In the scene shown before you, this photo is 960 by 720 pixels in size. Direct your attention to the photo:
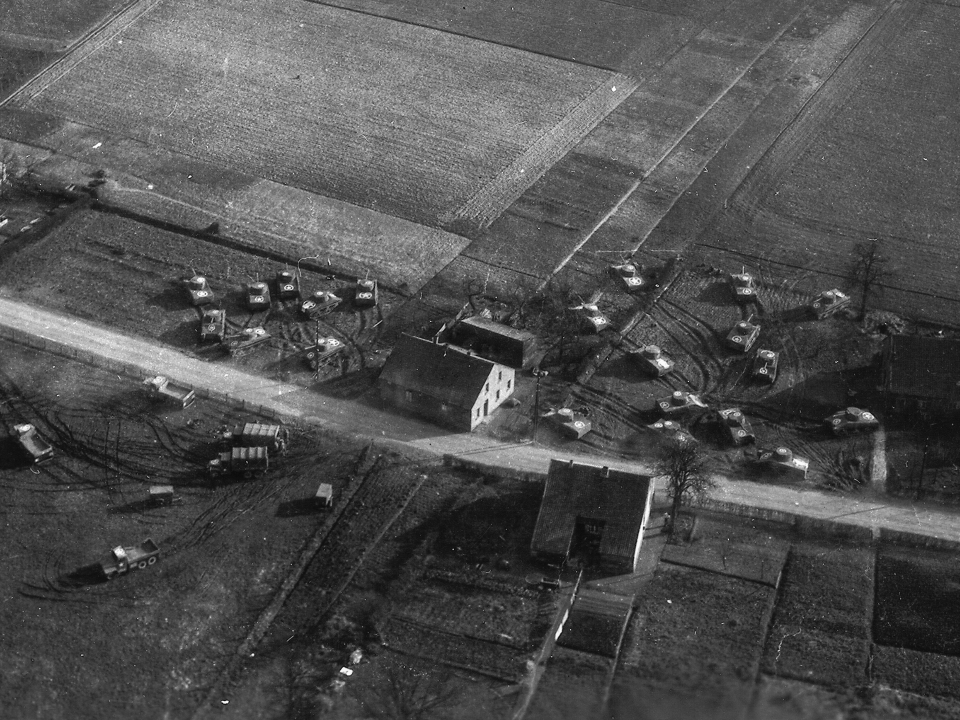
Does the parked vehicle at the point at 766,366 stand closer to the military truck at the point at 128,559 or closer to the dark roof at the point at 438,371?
the dark roof at the point at 438,371

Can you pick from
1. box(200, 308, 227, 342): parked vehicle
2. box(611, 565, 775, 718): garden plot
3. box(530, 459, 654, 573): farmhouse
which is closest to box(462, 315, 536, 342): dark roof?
box(200, 308, 227, 342): parked vehicle

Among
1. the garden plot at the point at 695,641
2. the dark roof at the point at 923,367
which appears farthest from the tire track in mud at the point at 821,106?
the garden plot at the point at 695,641

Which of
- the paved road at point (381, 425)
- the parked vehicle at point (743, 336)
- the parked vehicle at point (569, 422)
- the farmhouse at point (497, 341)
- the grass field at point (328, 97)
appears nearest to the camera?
the paved road at point (381, 425)

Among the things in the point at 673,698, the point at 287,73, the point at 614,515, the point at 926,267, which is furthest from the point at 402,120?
the point at 673,698

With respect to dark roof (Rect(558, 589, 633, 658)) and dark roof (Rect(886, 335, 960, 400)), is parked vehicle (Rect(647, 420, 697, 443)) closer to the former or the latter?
dark roof (Rect(886, 335, 960, 400))

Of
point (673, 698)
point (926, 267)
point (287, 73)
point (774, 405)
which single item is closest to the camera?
point (673, 698)

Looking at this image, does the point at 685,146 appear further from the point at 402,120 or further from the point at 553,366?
the point at 553,366

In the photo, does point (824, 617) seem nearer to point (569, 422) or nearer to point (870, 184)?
point (569, 422)
